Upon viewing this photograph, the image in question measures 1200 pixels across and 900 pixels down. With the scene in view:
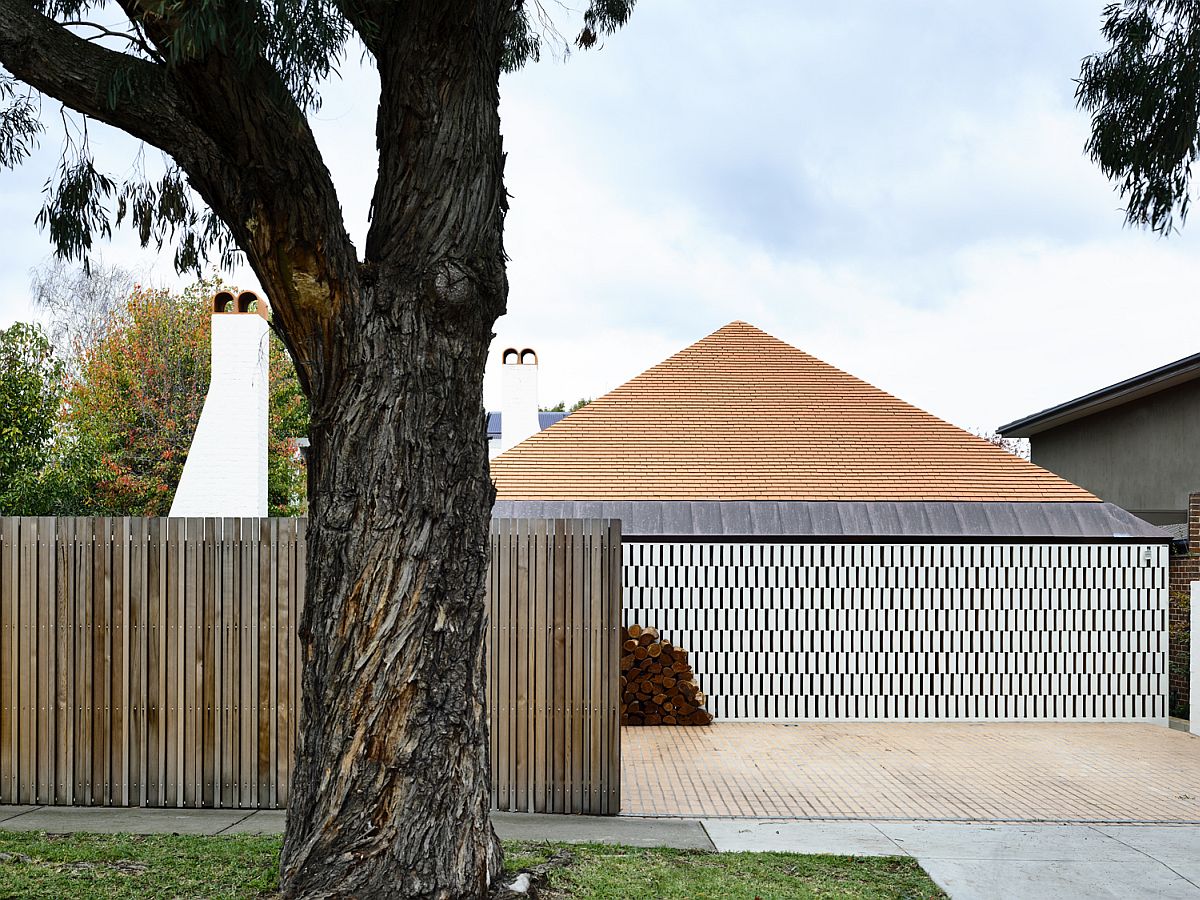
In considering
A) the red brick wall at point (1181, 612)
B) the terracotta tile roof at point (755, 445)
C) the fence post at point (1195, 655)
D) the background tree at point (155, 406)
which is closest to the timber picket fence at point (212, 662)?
the terracotta tile roof at point (755, 445)

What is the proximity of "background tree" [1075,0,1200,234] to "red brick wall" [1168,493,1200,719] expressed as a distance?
26.1 feet

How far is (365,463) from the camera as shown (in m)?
4.96

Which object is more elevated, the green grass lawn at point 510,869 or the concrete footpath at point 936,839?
the green grass lawn at point 510,869

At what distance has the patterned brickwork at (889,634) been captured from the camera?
523 inches

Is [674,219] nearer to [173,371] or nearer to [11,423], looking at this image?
[11,423]

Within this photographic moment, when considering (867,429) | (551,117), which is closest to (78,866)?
(551,117)

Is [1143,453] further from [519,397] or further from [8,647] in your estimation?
[8,647]

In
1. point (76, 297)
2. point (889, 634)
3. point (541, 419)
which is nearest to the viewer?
point (889, 634)

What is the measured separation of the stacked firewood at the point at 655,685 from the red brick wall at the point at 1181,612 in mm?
6053

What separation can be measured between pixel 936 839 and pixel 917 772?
2.85m

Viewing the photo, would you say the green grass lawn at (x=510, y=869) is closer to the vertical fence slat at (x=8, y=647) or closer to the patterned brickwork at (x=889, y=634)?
the vertical fence slat at (x=8, y=647)

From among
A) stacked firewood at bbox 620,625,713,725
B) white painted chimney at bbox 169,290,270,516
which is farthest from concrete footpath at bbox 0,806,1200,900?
white painted chimney at bbox 169,290,270,516

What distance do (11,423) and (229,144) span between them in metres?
16.4

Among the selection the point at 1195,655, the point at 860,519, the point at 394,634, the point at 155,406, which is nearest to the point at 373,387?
the point at 394,634
